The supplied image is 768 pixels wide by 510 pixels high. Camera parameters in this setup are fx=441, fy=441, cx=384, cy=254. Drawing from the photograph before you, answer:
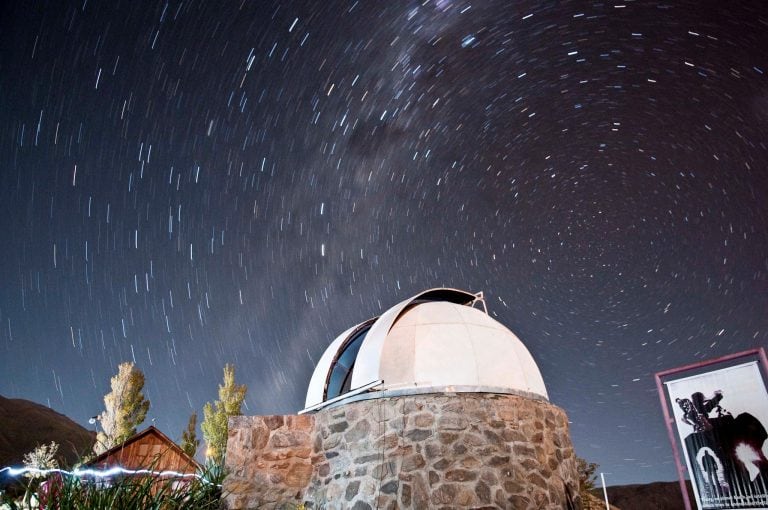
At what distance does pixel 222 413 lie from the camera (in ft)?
76.3

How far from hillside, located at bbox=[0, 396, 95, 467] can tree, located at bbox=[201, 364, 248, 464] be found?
3992cm

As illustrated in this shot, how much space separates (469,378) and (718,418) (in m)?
5.60

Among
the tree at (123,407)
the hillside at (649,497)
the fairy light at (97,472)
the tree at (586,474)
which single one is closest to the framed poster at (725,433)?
the tree at (586,474)

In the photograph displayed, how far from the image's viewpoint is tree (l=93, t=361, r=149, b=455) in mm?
22078

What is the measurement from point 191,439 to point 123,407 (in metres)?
3.95

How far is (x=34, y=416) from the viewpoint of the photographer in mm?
70438

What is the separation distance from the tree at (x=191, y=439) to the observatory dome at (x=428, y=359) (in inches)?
744

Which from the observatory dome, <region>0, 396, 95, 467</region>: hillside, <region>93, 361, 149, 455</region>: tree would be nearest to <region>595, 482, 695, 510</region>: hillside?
the observatory dome

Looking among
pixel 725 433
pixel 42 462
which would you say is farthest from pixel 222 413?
pixel 725 433

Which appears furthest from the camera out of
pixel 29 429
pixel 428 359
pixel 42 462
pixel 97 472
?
pixel 29 429

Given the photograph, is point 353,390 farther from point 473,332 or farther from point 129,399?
point 129,399

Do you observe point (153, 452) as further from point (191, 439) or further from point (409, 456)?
point (409, 456)

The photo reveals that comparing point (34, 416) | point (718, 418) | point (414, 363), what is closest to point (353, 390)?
point (414, 363)

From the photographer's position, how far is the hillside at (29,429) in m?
53.3
